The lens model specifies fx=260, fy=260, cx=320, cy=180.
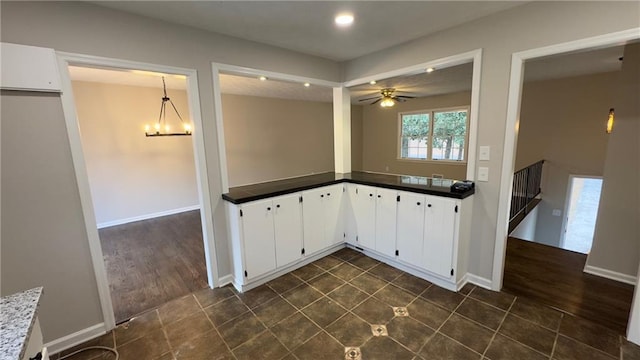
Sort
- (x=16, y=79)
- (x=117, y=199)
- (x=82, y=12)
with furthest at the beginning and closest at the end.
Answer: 1. (x=117, y=199)
2. (x=82, y=12)
3. (x=16, y=79)

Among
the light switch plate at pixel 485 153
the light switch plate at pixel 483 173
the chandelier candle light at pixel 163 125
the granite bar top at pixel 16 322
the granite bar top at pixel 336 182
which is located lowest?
the granite bar top at pixel 16 322

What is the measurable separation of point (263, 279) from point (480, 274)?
7.52ft

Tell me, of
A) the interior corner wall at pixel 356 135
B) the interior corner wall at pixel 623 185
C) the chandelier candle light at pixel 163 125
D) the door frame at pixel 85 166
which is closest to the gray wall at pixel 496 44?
the interior corner wall at pixel 623 185

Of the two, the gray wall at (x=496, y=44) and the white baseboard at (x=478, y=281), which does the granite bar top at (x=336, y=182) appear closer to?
the gray wall at (x=496, y=44)

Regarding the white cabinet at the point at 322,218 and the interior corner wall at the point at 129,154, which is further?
the interior corner wall at the point at 129,154

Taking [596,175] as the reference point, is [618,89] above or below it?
above

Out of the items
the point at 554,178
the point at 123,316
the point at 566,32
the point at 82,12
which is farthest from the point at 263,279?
the point at 554,178

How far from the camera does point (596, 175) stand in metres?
5.04

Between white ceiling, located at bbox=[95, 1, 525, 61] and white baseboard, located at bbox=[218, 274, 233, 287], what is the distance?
2521 millimetres

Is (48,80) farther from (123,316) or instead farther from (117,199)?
(117,199)

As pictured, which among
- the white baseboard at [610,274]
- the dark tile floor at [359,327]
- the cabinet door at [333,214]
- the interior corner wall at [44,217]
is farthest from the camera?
the cabinet door at [333,214]

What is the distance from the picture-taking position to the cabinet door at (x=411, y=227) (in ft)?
9.08

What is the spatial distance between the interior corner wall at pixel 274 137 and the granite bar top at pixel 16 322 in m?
5.02

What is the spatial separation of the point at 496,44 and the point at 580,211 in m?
5.50
